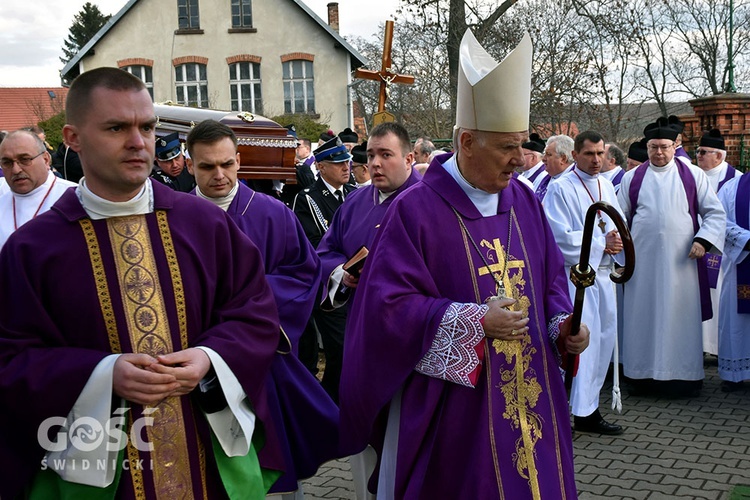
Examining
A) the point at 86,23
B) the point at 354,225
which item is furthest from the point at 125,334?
the point at 86,23

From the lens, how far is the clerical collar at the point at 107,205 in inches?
118

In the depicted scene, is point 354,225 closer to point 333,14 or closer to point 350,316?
point 350,316

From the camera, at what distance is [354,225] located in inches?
212

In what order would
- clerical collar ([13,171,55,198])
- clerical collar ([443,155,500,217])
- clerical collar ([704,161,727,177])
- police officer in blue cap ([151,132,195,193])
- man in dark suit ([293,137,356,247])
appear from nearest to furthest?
clerical collar ([443,155,500,217]) < clerical collar ([13,171,55,198]) < man in dark suit ([293,137,356,247]) < police officer in blue cap ([151,132,195,193]) < clerical collar ([704,161,727,177])

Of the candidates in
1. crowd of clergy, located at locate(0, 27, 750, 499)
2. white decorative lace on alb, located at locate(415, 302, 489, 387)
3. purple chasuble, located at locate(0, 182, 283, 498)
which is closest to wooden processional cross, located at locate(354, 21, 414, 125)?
crowd of clergy, located at locate(0, 27, 750, 499)

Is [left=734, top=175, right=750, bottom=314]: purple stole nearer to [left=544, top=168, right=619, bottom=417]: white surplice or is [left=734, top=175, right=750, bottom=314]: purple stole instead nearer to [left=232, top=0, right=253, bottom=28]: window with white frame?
[left=544, top=168, right=619, bottom=417]: white surplice

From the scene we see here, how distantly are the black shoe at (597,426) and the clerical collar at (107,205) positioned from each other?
15.7ft

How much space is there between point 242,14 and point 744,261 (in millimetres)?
28312

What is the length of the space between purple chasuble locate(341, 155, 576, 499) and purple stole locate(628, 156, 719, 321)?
4587 millimetres

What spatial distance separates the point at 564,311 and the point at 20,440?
2122mm

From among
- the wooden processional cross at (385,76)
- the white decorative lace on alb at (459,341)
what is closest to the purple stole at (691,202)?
the white decorative lace on alb at (459,341)

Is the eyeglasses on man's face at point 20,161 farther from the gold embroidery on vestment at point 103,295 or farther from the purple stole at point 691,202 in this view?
the purple stole at point 691,202

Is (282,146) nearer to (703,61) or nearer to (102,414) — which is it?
(102,414)

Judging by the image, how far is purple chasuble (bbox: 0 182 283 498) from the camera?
2.80 meters
